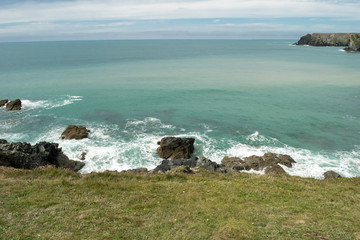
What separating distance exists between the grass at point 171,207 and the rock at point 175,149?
1079 cm

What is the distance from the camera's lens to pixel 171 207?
16359mm

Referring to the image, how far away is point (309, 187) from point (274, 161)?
33.2 ft

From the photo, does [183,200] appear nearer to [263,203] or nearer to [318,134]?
[263,203]

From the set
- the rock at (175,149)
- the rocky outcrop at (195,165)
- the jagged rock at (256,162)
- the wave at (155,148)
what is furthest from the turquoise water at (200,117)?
the rocky outcrop at (195,165)

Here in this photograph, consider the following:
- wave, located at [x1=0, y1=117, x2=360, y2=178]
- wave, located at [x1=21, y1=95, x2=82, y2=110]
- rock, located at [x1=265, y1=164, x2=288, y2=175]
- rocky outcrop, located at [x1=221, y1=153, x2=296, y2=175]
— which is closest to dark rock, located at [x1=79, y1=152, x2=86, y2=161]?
wave, located at [x1=0, y1=117, x2=360, y2=178]

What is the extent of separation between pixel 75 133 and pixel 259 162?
2607 cm

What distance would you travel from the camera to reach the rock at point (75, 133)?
1480 inches

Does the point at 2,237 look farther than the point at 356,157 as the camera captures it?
No

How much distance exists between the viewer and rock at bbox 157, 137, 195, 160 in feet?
108

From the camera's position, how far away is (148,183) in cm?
2006

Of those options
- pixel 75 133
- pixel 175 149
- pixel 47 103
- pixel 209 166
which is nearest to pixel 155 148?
pixel 175 149

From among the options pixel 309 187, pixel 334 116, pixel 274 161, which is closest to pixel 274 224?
pixel 309 187

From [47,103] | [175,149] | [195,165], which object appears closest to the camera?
[195,165]

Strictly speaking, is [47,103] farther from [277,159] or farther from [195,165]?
[277,159]
